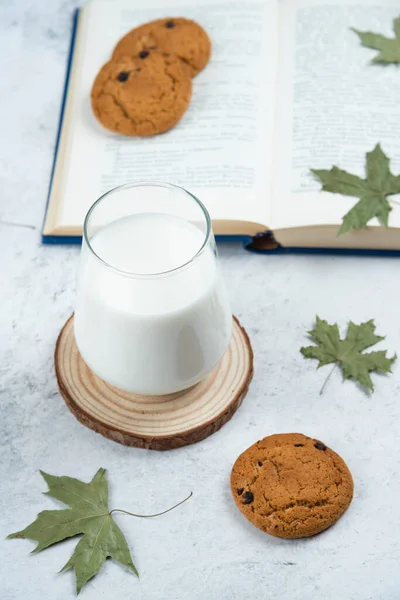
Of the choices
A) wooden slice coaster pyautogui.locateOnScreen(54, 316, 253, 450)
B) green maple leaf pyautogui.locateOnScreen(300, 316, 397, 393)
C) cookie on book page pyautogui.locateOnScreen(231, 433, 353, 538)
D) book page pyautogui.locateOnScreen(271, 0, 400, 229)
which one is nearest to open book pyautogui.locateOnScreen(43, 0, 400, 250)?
book page pyautogui.locateOnScreen(271, 0, 400, 229)

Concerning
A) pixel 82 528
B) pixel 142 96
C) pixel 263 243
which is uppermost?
pixel 142 96

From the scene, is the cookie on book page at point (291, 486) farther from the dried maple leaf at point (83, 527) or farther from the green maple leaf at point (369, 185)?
the green maple leaf at point (369, 185)

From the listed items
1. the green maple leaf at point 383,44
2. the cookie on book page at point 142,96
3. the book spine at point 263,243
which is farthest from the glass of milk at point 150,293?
the green maple leaf at point 383,44

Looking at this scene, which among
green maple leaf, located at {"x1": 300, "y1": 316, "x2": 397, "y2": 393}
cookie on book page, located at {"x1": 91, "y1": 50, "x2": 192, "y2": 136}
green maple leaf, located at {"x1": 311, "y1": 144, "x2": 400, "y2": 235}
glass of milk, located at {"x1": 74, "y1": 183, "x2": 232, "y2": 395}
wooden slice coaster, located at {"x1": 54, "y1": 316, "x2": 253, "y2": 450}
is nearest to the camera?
glass of milk, located at {"x1": 74, "y1": 183, "x2": 232, "y2": 395}

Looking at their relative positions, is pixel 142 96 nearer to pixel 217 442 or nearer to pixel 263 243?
pixel 263 243

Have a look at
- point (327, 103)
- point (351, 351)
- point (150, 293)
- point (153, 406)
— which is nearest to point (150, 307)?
point (150, 293)

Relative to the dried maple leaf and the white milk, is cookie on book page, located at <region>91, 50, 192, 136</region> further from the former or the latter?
the dried maple leaf

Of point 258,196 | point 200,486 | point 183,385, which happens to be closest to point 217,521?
point 200,486
